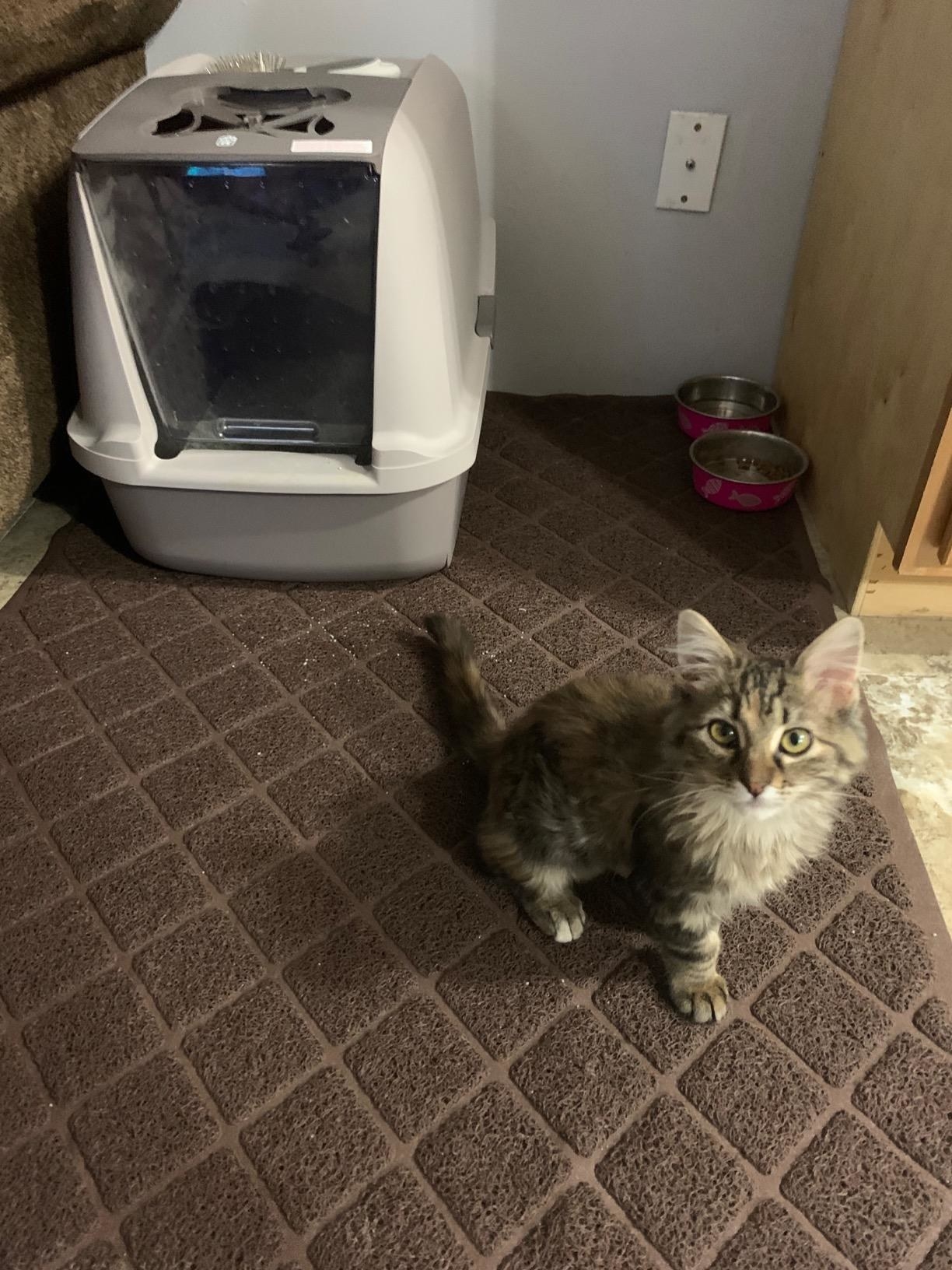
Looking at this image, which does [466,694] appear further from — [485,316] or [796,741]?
[485,316]

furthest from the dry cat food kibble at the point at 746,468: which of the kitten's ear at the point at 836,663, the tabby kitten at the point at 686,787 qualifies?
the kitten's ear at the point at 836,663

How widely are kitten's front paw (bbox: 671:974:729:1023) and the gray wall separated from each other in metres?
1.23

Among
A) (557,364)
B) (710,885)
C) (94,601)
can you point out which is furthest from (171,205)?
(710,885)

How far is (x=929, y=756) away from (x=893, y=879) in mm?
210

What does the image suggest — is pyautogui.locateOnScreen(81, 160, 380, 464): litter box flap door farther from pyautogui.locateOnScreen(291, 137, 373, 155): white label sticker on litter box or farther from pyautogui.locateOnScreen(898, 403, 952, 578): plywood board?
pyautogui.locateOnScreen(898, 403, 952, 578): plywood board

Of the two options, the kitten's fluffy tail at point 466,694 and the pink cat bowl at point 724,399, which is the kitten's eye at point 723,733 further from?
the pink cat bowl at point 724,399

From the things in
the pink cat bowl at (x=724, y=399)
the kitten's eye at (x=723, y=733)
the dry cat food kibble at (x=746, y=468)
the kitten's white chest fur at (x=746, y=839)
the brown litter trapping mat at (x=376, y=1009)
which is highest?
the kitten's eye at (x=723, y=733)

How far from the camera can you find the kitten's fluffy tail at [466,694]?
994mm

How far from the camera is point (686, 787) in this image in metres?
0.71

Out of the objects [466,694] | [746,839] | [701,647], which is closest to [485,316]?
[466,694]

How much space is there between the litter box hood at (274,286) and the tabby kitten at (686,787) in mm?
467

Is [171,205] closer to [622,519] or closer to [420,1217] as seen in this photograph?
[622,519]

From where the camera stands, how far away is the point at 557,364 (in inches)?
67.5

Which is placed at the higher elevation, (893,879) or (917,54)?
(917,54)
